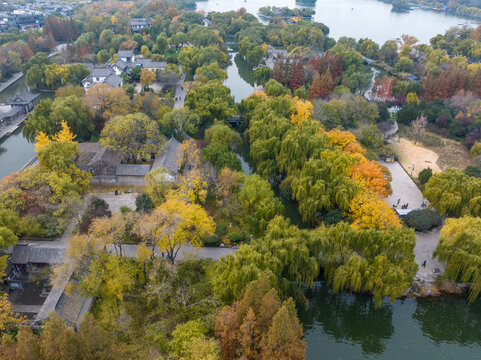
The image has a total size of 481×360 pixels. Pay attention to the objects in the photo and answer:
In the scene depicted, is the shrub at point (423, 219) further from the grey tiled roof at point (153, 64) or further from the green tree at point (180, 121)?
the grey tiled roof at point (153, 64)

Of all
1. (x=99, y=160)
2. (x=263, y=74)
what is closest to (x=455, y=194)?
(x=99, y=160)

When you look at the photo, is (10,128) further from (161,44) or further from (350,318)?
(350,318)

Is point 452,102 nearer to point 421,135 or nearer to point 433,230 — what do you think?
point 421,135

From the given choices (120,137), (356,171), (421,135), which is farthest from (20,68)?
(421,135)

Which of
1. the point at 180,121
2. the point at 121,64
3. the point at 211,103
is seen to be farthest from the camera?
the point at 121,64

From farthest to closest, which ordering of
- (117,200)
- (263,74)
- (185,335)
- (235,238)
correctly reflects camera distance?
(263,74)
(117,200)
(235,238)
(185,335)

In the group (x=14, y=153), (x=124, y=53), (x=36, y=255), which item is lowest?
(x=14, y=153)
